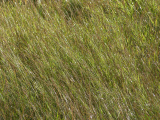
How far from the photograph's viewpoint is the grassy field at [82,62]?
6.32ft

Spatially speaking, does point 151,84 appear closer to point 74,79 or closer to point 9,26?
point 74,79

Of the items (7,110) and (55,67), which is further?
(55,67)

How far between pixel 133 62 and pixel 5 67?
1055mm

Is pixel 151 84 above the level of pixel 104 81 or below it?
below

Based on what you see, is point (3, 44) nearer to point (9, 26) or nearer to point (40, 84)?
point (9, 26)

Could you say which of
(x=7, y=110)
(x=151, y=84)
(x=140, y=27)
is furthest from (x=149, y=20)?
(x=7, y=110)

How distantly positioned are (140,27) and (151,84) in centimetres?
86

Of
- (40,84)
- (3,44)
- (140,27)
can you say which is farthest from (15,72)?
(140,27)

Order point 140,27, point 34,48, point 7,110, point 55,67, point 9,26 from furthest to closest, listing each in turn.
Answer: point 9,26
point 140,27
point 34,48
point 55,67
point 7,110

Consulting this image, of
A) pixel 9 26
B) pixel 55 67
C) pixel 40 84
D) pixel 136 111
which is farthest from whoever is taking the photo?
pixel 9 26

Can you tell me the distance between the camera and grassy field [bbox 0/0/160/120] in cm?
193

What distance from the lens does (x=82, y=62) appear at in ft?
7.62

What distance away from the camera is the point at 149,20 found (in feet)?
9.18

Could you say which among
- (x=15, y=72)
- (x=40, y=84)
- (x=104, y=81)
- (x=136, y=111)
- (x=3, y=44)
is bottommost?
(x=136, y=111)
